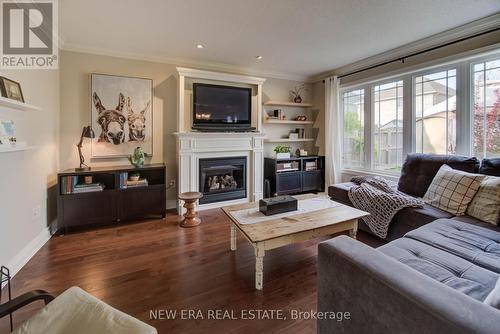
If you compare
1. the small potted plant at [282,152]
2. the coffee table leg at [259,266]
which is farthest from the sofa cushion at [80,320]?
the small potted plant at [282,152]

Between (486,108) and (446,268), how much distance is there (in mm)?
2426

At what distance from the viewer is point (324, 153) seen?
4.75 metres

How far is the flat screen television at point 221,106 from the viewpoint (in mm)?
3707

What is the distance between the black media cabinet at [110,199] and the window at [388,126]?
3.39 m

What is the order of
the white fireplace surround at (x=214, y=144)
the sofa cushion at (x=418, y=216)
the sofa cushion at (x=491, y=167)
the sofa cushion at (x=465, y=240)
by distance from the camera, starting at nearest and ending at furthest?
the sofa cushion at (x=465, y=240)
the sofa cushion at (x=418, y=216)
the sofa cushion at (x=491, y=167)
the white fireplace surround at (x=214, y=144)

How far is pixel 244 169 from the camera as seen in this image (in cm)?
407

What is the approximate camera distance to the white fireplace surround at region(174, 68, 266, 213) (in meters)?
3.53

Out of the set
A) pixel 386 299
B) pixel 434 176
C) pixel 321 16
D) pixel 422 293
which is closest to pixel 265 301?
pixel 386 299

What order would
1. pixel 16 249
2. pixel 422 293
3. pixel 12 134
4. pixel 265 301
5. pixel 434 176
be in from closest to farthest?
1. pixel 422 293
2. pixel 265 301
3. pixel 12 134
4. pixel 16 249
5. pixel 434 176

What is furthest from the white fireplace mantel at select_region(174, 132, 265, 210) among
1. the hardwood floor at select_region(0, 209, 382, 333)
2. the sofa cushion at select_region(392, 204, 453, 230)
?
the sofa cushion at select_region(392, 204, 453, 230)

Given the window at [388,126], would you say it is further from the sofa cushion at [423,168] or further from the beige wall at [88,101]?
the beige wall at [88,101]

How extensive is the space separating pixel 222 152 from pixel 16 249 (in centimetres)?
257

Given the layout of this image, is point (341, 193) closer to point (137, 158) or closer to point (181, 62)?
point (137, 158)

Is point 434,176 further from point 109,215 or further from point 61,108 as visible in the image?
point 61,108
